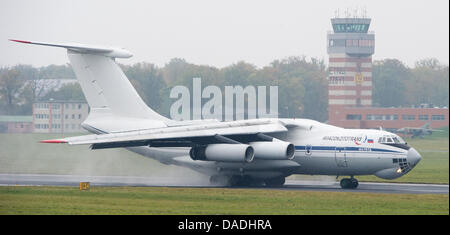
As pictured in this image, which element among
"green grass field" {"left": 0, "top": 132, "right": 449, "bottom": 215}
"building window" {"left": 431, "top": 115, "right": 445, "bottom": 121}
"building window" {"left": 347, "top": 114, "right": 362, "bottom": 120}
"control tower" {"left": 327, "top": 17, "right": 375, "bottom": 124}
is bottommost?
"green grass field" {"left": 0, "top": 132, "right": 449, "bottom": 215}

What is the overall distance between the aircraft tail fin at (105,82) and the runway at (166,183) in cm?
288

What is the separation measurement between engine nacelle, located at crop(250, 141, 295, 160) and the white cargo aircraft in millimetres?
37

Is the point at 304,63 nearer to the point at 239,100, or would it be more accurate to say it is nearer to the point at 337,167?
the point at 239,100

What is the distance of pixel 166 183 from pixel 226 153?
13.4 ft

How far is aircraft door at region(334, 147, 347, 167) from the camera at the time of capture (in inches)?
1184

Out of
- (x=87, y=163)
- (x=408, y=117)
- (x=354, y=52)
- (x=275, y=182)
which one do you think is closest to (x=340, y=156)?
(x=275, y=182)

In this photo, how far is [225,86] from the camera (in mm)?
41000

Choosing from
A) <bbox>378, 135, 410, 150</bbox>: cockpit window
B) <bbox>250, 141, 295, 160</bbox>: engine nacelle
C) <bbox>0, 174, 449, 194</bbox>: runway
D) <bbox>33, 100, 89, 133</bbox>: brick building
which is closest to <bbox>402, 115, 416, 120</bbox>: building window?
<bbox>33, 100, 89, 133</bbox>: brick building

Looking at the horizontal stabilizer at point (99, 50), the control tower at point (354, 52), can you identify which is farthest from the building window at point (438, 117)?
the horizontal stabilizer at point (99, 50)

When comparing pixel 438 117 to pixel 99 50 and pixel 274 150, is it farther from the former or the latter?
pixel 99 50

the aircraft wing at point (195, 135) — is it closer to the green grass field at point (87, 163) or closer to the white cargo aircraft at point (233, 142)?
the white cargo aircraft at point (233, 142)

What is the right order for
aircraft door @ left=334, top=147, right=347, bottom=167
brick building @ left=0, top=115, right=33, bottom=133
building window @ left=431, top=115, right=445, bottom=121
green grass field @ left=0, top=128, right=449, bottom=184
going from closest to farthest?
aircraft door @ left=334, top=147, right=347, bottom=167 → green grass field @ left=0, top=128, right=449, bottom=184 → brick building @ left=0, top=115, right=33, bottom=133 → building window @ left=431, top=115, right=445, bottom=121

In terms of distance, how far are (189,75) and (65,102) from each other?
25.0ft

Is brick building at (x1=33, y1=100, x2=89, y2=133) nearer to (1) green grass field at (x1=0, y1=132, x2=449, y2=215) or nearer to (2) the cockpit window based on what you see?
(1) green grass field at (x1=0, y1=132, x2=449, y2=215)
